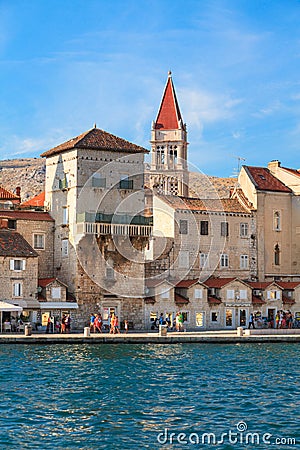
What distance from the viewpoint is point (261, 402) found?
32.6 meters

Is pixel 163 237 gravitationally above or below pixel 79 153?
below

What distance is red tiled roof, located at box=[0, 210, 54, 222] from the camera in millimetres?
64625

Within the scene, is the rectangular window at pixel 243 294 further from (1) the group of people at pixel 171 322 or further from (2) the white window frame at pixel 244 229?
(2) the white window frame at pixel 244 229

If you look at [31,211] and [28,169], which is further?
[28,169]

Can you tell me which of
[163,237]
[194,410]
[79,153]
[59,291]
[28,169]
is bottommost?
[194,410]

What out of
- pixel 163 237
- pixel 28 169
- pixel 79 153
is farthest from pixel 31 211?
pixel 28 169

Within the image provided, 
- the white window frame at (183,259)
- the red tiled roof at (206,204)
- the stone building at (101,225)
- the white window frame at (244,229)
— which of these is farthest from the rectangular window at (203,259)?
the stone building at (101,225)

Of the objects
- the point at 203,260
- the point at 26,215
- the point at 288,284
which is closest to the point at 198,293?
the point at 203,260

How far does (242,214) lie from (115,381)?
39605mm

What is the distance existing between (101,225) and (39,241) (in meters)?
5.10

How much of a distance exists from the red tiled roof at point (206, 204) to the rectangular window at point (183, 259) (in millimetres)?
3570

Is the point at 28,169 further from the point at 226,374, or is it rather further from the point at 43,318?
the point at 226,374

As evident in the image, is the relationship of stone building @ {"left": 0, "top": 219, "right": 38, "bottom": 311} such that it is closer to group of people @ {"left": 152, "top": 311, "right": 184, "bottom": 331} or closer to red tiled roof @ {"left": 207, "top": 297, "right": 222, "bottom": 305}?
group of people @ {"left": 152, "top": 311, "right": 184, "bottom": 331}

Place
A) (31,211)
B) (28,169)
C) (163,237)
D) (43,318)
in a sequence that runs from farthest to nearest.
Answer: (28,169) < (163,237) < (31,211) < (43,318)
